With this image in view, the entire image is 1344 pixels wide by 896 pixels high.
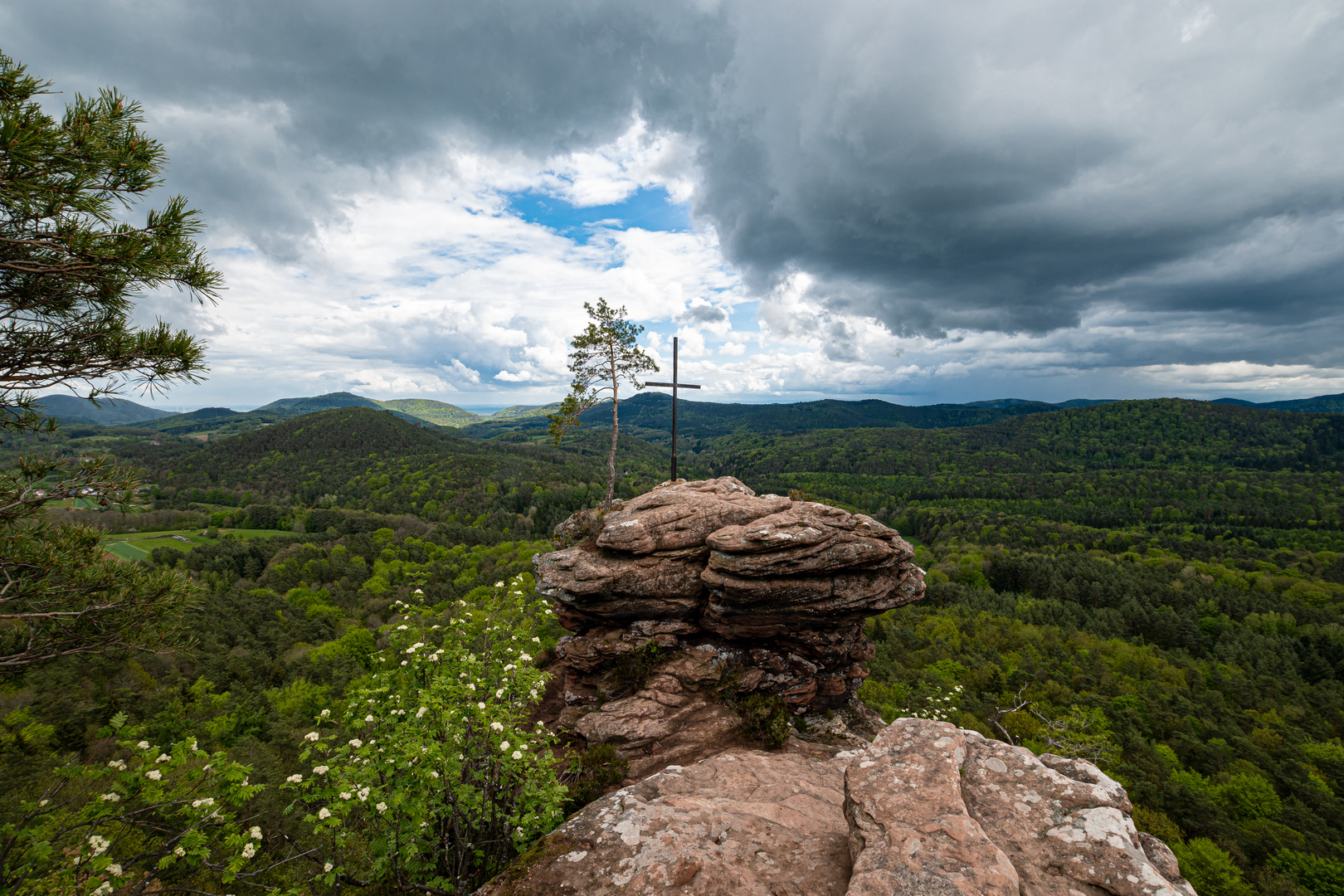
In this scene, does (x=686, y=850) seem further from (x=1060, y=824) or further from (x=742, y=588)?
(x=742, y=588)

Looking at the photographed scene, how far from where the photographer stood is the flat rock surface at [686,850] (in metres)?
5.89

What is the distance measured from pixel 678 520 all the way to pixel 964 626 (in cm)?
8183

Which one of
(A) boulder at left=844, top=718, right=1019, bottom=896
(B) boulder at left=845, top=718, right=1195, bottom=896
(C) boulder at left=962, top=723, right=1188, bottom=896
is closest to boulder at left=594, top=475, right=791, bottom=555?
(A) boulder at left=844, top=718, right=1019, bottom=896

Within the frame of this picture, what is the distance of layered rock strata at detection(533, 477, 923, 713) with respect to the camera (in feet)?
43.6

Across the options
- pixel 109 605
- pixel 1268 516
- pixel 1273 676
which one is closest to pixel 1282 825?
pixel 1273 676

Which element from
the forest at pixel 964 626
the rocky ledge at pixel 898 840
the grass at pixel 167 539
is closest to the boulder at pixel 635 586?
the forest at pixel 964 626

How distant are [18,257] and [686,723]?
15.4m

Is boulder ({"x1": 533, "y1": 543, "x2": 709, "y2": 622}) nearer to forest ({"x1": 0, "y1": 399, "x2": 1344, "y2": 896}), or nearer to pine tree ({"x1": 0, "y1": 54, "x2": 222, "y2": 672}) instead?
forest ({"x1": 0, "y1": 399, "x2": 1344, "y2": 896})

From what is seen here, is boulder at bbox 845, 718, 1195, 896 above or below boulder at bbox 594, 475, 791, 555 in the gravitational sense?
below

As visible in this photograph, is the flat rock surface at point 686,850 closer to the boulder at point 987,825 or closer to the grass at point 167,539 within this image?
the boulder at point 987,825

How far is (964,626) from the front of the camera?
7600 cm

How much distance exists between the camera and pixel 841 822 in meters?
7.96

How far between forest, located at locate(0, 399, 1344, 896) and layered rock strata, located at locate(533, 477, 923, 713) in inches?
169

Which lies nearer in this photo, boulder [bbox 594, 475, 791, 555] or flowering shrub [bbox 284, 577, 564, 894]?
flowering shrub [bbox 284, 577, 564, 894]
